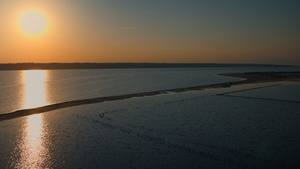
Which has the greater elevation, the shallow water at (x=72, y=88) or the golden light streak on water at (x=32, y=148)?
the golden light streak on water at (x=32, y=148)

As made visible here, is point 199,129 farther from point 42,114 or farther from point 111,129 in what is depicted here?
point 42,114

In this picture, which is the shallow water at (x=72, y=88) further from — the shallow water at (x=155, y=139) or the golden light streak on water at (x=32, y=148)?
the shallow water at (x=155, y=139)

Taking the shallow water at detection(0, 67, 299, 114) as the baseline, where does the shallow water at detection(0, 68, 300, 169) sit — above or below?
above

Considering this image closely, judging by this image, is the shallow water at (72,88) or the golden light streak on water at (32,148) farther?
the shallow water at (72,88)

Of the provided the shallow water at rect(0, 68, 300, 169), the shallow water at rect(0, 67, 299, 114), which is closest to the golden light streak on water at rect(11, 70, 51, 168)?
the shallow water at rect(0, 68, 300, 169)

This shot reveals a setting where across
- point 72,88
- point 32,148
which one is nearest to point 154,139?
point 32,148

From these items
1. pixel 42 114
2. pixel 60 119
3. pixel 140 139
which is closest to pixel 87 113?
pixel 60 119

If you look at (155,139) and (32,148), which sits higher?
(155,139)

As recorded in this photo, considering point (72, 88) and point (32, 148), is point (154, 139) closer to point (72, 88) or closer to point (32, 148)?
point (32, 148)

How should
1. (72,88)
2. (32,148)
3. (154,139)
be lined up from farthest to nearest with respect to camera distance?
(72,88) → (154,139) → (32,148)

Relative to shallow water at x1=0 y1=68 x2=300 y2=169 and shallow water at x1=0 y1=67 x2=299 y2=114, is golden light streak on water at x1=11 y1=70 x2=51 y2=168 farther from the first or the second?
shallow water at x1=0 y1=67 x2=299 y2=114

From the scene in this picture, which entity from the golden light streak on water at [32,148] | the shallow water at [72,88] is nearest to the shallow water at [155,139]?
the golden light streak on water at [32,148]
